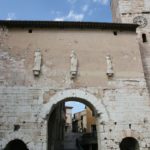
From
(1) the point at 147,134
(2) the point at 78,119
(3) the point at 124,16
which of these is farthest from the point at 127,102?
(2) the point at 78,119

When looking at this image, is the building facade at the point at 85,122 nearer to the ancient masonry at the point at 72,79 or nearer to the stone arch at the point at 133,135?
the ancient masonry at the point at 72,79

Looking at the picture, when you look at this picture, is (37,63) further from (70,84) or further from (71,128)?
(71,128)

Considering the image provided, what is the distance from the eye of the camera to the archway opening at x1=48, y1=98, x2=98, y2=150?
12.4 m

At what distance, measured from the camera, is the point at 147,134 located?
9.19 m

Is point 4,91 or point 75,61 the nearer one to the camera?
Result: point 4,91

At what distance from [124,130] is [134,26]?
5109 millimetres

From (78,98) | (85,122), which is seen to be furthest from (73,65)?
(85,122)

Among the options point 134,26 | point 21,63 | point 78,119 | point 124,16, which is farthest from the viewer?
point 78,119

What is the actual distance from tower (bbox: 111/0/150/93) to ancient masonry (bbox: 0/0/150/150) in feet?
3.83

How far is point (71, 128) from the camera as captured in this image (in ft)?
115

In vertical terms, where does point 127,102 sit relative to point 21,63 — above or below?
below

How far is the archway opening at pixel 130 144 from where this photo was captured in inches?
367

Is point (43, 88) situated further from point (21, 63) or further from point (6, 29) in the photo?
point (6, 29)

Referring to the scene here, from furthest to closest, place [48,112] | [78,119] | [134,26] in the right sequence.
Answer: [78,119]
[134,26]
[48,112]
